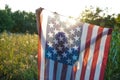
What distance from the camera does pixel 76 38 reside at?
463cm

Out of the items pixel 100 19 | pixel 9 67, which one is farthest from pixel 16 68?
pixel 100 19

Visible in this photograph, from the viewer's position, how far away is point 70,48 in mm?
4641

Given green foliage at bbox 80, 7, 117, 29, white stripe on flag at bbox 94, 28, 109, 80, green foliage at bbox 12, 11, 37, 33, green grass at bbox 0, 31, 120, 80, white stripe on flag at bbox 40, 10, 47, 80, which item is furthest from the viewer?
green foliage at bbox 12, 11, 37, 33

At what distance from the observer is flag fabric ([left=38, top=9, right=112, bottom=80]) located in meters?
4.55

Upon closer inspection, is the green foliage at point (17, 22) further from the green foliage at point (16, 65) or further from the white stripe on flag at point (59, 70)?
the white stripe on flag at point (59, 70)

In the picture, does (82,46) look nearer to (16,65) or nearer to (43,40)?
(43,40)

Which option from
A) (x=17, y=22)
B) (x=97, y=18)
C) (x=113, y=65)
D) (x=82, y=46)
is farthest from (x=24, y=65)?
(x=17, y=22)

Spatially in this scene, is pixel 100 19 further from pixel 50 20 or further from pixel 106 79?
pixel 50 20

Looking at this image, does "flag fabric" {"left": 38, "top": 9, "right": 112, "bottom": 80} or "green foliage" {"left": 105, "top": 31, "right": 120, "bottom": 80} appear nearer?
"flag fabric" {"left": 38, "top": 9, "right": 112, "bottom": 80}

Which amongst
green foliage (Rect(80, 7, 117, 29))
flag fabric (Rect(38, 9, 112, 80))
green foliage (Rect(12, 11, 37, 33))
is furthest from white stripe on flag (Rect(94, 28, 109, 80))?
green foliage (Rect(12, 11, 37, 33))

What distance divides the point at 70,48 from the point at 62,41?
5.3 inches

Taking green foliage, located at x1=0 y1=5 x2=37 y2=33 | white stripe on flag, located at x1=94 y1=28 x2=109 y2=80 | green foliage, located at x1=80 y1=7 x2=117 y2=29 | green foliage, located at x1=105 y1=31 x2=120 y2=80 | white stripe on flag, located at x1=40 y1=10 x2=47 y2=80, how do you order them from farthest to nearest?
green foliage, located at x1=0 y1=5 x2=37 y2=33
green foliage, located at x1=80 y1=7 x2=117 y2=29
green foliage, located at x1=105 y1=31 x2=120 y2=80
white stripe on flag, located at x1=40 y1=10 x2=47 y2=80
white stripe on flag, located at x1=94 y1=28 x2=109 y2=80

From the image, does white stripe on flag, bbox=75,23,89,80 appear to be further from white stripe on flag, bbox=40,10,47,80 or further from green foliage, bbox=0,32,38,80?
green foliage, bbox=0,32,38,80

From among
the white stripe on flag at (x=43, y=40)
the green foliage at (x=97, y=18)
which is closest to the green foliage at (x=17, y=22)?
the green foliage at (x=97, y=18)
